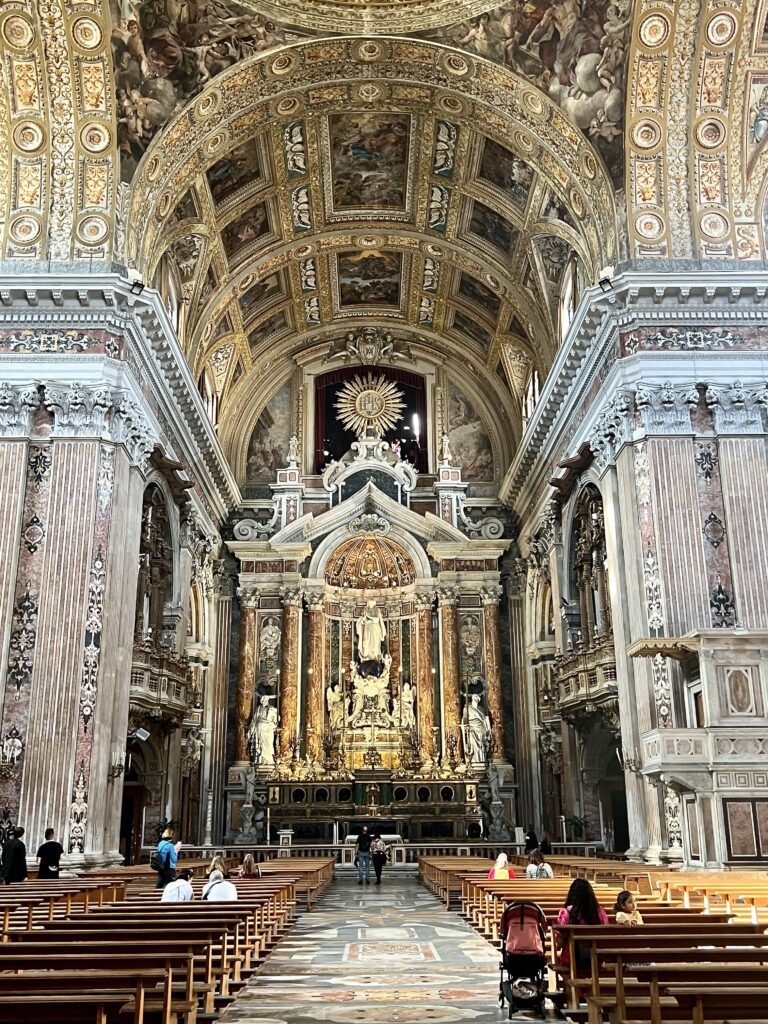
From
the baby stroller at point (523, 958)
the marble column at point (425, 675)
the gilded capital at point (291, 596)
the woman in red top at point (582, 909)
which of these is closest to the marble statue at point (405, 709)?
the marble column at point (425, 675)

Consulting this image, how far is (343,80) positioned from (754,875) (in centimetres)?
1752

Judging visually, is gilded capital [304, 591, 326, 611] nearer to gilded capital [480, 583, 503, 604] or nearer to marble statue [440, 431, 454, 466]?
gilded capital [480, 583, 503, 604]

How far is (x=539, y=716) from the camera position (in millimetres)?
27922

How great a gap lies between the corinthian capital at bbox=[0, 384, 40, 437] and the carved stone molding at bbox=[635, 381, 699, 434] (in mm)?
11120

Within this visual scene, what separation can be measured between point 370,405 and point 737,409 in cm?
1661

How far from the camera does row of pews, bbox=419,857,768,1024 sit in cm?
464

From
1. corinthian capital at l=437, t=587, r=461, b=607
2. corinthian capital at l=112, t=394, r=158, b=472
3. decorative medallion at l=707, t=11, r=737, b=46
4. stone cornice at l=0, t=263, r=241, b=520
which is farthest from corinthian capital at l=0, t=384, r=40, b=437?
corinthian capital at l=437, t=587, r=461, b=607

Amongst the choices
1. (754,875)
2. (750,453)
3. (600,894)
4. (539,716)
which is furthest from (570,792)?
(600,894)

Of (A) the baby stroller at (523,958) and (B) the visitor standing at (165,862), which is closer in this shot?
(A) the baby stroller at (523,958)

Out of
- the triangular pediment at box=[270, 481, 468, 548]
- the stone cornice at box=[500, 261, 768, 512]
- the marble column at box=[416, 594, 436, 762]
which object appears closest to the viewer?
the stone cornice at box=[500, 261, 768, 512]

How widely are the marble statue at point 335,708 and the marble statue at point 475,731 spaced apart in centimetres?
367

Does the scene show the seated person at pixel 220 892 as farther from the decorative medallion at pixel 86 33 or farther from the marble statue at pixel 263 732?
the marble statue at pixel 263 732

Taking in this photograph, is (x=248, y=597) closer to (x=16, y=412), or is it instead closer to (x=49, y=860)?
(x=16, y=412)

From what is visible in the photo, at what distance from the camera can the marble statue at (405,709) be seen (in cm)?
2970
